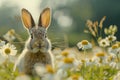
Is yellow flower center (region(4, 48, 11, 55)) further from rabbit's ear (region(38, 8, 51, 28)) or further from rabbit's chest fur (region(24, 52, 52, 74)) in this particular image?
rabbit's ear (region(38, 8, 51, 28))

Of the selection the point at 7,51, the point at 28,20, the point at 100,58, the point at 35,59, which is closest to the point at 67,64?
the point at 7,51

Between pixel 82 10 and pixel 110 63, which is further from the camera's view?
pixel 82 10

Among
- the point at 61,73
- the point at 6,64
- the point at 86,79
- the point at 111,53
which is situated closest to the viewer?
the point at 61,73

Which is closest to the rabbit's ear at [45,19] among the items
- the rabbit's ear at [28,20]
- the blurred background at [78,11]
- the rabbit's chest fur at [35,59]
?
the rabbit's ear at [28,20]

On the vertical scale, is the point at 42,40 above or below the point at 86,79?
above

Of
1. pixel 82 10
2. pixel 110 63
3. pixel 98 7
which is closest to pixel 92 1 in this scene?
pixel 82 10

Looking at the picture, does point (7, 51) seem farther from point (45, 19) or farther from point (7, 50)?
point (45, 19)

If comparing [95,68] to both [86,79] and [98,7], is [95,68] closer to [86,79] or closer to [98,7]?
[86,79]

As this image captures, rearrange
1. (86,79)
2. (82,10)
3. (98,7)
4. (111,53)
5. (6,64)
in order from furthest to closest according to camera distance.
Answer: (82,10)
(98,7)
(111,53)
(6,64)
(86,79)
